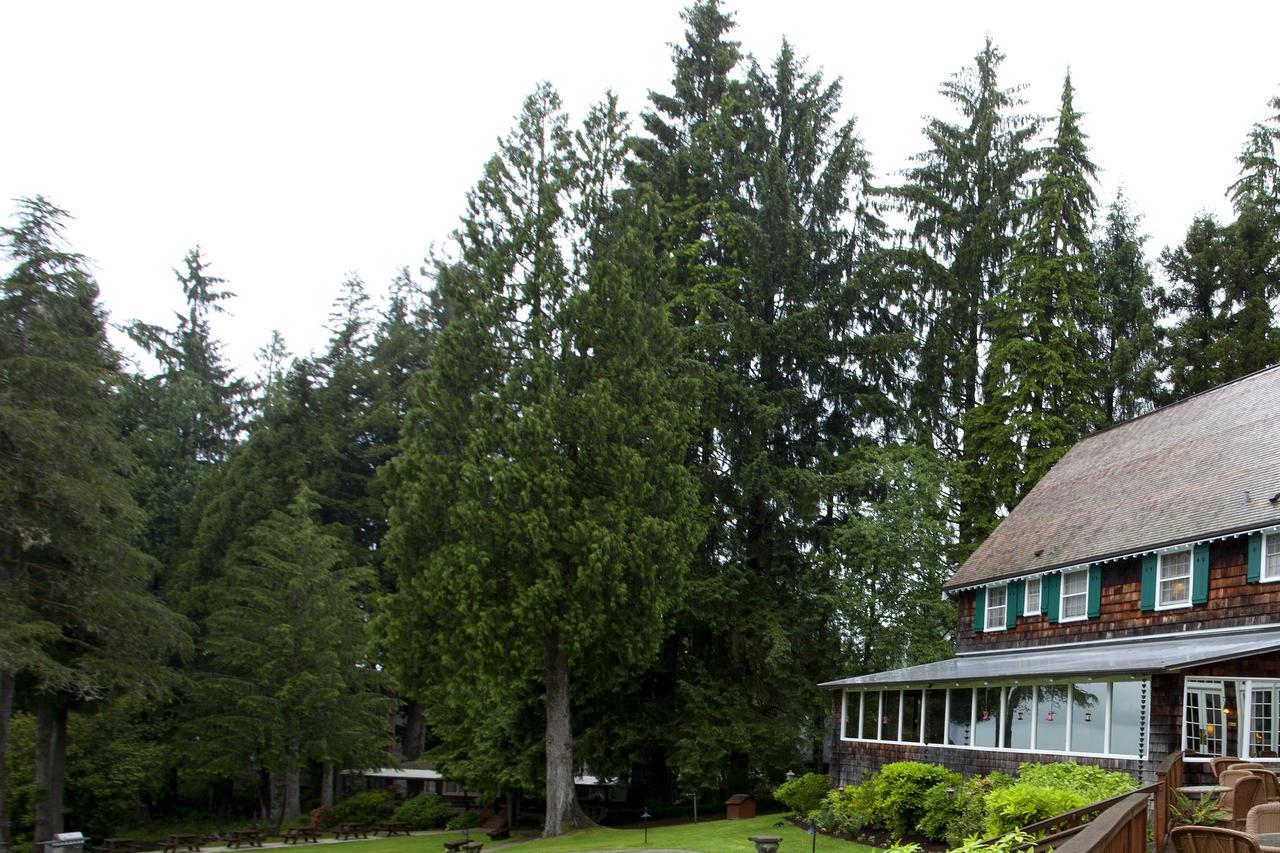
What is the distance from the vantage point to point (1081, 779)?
58.1 feet

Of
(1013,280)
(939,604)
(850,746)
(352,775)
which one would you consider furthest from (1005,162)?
(352,775)

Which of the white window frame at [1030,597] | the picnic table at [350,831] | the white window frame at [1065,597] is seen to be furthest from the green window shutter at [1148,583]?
the picnic table at [350,831]

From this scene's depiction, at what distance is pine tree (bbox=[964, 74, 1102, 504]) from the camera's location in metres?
37.6

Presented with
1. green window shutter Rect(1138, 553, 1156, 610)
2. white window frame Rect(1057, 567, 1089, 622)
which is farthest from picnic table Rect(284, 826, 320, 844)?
green window shutter Rect(1138, 553, 1156, 610)

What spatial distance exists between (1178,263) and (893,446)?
548 inches

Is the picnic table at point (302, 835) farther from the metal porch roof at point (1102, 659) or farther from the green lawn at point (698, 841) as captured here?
the metal porch roof at point (1102, 659)

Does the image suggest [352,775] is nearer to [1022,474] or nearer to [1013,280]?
Result: [1022,474]

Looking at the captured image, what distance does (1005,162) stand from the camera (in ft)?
143

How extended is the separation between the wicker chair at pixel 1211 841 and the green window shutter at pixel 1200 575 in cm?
1541

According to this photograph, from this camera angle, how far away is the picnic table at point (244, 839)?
33.7 m

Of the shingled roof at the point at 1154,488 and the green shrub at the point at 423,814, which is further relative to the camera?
the green shrub at the point at 423,814

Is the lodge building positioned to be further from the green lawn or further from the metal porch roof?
the green lawn

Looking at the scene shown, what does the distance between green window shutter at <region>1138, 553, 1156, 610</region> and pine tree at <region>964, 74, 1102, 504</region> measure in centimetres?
1344

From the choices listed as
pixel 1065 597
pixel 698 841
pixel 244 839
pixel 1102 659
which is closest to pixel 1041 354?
pixel 1065 597
